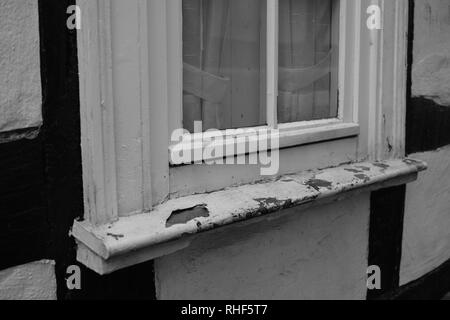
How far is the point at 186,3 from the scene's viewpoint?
1.45m

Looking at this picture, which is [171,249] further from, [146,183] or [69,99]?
[69,99]

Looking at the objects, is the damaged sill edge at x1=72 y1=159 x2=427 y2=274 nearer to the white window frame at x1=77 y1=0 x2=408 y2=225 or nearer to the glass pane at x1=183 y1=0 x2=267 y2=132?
the white window frame at x1=77 y1=0 x2=408 y2=225

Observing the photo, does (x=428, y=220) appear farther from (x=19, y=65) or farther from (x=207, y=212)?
(x=19, y=65)

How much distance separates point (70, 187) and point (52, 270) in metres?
0.19

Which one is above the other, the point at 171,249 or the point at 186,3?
the point at 186,3

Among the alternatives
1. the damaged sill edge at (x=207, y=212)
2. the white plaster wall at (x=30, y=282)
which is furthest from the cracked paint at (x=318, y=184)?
the white plaster wall at (x=30, y=282)

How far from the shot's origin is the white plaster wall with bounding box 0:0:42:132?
1.07 meters

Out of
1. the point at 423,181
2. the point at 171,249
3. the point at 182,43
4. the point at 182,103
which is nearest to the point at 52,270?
the point at 171,249

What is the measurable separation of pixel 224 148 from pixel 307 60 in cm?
51

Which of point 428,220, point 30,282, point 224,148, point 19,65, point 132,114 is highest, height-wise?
point 19,65

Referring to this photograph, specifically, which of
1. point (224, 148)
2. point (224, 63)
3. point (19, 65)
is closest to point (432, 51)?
point (224, 63)

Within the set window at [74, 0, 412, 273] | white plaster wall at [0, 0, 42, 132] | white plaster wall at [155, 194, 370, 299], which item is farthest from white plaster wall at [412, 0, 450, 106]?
white plaster wall at [0, 0, 42, 132]

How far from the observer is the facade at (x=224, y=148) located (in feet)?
3.75

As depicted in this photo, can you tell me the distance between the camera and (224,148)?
58.9 inches
